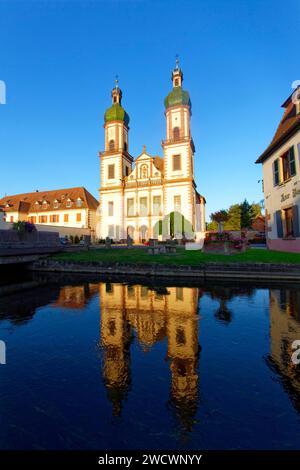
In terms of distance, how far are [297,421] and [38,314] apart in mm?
7491

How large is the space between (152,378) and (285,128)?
19.7m

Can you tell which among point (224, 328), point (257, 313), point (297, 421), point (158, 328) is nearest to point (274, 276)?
point (257, 313)

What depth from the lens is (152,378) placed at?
3.77 meters

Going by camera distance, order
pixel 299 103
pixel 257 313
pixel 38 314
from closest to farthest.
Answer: pixel 257 313 < pixel 38 314 < pixel 299 103

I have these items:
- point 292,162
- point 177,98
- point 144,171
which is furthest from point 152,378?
point 177,98

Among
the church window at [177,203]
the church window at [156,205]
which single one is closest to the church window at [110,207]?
the church window at [156,205]

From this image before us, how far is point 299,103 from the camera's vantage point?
16.0m

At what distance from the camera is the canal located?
261 centimetres

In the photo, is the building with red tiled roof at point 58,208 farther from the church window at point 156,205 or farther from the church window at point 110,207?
the church window at point 156,205

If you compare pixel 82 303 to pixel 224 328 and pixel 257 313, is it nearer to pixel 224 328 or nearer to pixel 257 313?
pixel 224 328

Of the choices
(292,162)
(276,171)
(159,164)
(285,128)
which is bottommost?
(292,162)

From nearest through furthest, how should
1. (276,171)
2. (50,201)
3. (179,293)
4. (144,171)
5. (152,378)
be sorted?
(152,378) → (179,293) → (276,171) → (144,171) → (50,201)

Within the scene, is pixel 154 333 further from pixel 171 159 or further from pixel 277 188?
pixel 171 159

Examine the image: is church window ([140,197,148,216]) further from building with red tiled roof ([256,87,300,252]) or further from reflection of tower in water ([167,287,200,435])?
reflection of tower in water ([167,287,200,435])
